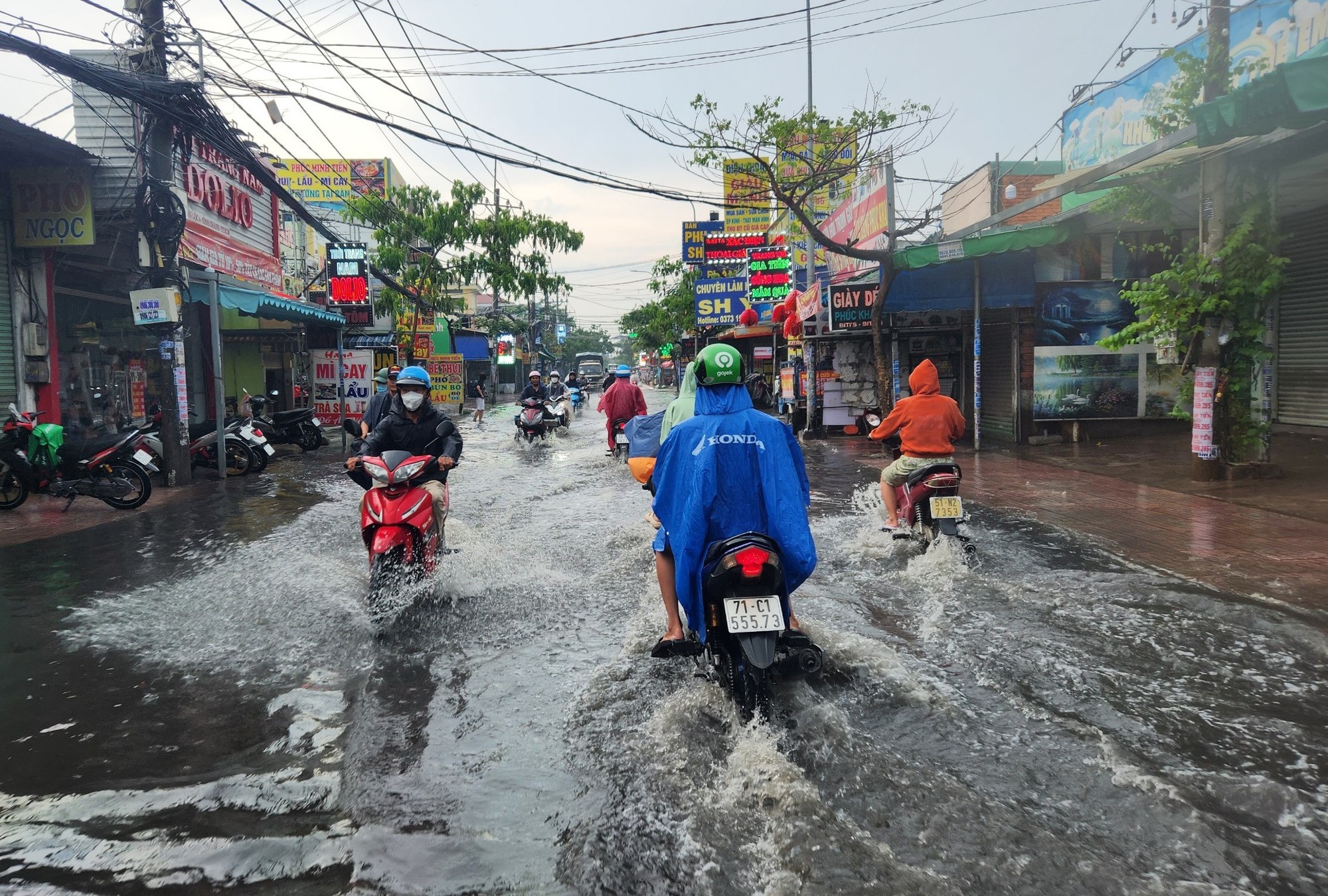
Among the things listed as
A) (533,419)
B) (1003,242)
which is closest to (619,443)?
(533,419)

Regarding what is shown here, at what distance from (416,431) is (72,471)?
655 cm

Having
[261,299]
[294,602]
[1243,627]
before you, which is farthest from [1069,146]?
[294,602]

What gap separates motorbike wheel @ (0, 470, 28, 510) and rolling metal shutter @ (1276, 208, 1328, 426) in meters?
16.4

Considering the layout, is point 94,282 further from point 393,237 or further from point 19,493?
point 393,237

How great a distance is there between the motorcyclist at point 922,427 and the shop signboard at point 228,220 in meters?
12.8

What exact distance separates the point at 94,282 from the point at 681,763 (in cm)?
1643

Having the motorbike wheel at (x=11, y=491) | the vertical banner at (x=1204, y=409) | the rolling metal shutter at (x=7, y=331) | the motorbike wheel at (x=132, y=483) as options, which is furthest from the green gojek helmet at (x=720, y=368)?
the rolling metal shutter at (x=7, y=331)

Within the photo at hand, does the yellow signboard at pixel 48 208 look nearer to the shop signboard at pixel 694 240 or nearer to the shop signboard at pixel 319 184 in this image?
the shop signboard at pixel 319 184

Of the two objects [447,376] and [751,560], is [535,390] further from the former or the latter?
[751,560]

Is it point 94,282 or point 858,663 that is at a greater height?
point 94,282

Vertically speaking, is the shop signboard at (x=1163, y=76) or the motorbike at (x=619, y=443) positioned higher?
the shop signboard at (x=1163, y=76)

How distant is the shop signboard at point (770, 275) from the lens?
101 ft

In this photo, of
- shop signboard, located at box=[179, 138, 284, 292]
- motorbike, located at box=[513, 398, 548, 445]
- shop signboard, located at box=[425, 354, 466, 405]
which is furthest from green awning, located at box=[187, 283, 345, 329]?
shop signboard, located at box=[425, 354, 466, 405]

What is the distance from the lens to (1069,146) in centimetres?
1652
